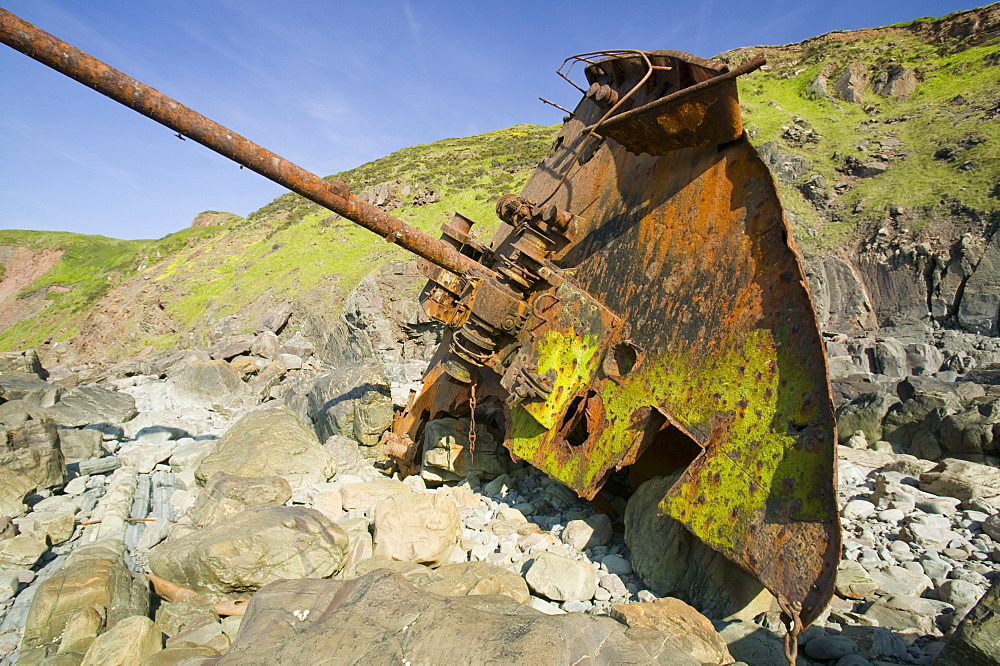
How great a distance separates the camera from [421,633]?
248cm

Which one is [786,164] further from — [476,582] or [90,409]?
[90,409]

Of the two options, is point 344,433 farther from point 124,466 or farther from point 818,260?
point 818,260

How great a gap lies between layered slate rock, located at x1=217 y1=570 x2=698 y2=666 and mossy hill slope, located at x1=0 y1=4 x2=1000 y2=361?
15.0 m

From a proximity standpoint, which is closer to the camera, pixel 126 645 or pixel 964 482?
pixel 126 645

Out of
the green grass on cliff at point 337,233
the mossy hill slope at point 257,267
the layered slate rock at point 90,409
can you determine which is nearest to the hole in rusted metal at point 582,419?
the layered slate rock at point 90,409

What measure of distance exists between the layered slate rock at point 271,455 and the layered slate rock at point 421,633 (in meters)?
3.05

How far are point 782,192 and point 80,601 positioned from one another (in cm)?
2227

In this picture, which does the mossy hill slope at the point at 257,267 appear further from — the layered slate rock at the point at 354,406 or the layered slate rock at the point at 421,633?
the layered slate rock at the point at 421,633

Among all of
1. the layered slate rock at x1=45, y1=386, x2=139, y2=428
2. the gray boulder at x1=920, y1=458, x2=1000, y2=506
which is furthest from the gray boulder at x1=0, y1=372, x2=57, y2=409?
the gray boulder at x1=920, y1=458, x2=1000, y2=506

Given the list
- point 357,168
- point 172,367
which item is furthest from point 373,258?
point 357,168

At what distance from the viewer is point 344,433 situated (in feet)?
22.7

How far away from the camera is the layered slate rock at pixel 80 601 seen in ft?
11.2

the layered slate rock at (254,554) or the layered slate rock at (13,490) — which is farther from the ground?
the layered slate rock at (254,554)

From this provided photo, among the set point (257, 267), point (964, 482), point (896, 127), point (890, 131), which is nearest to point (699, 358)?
point (964, 482)
